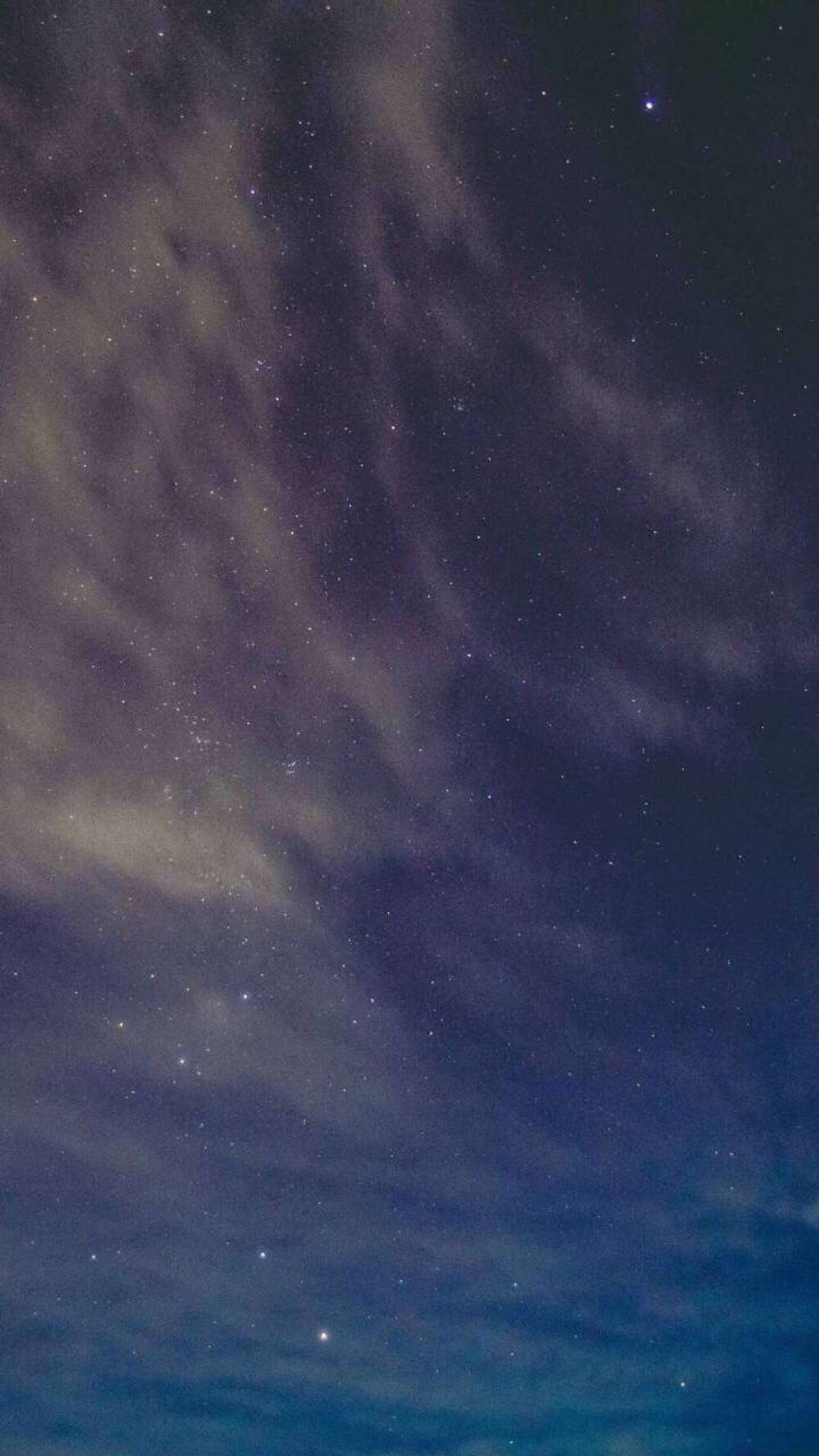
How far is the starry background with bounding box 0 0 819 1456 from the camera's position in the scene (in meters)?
4.32

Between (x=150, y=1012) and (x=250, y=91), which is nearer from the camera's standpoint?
(x=250, y=91)

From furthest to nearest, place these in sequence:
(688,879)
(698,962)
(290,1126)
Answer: (290,1126) < (698,962) < (688,879)

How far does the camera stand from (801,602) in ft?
21.0

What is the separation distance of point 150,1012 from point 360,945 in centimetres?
237

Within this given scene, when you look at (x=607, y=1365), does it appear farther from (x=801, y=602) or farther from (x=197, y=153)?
(x=197, y=153)

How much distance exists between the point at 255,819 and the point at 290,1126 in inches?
198

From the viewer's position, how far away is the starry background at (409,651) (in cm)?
432

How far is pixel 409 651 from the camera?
641 cm

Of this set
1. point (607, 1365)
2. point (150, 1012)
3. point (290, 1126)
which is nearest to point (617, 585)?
point (150, 1012)

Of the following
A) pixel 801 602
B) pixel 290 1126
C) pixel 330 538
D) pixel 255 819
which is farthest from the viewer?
pixel 290 1126

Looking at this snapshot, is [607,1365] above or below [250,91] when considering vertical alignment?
below

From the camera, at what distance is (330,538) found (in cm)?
575

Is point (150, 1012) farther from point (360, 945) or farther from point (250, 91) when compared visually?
point (250, 91)

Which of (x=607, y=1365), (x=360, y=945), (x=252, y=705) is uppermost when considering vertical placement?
(x=252, y=705)
